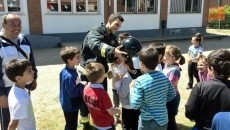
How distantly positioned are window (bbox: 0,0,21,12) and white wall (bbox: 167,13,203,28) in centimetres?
965

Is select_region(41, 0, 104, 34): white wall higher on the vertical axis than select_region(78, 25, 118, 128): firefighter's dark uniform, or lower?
higher

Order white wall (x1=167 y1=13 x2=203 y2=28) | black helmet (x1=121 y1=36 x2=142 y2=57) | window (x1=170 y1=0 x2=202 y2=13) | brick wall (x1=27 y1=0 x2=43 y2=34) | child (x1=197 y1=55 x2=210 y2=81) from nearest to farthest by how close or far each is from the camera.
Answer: black helmet (x1=121 y1=36 x2=142 y2=57) < child (x1=197 y1=55 x2=210 y2=81) < brick wall (x1=27 y1=0 x2=43 y2=34) < white wall (x1=167 y1=13 x2=203 y2=28) < window (x1=170 y1=0 x2=202 y2=13)

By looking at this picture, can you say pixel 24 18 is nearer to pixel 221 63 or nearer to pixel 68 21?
pixel 68 21

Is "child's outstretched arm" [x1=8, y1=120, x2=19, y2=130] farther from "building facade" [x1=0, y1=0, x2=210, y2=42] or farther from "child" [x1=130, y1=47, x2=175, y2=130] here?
"building facade" [x1=0, y1=0, x2=210, y2=42]

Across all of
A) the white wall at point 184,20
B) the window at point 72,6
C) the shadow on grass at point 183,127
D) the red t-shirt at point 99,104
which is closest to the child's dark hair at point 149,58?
the red t-shirt at point 99,104

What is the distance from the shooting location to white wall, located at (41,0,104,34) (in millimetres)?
12898

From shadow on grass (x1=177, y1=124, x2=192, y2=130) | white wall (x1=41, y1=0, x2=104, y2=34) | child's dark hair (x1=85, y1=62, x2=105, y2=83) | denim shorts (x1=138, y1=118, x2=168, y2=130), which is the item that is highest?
white wall (x1=41, y1=0, x2=104, y2=34)

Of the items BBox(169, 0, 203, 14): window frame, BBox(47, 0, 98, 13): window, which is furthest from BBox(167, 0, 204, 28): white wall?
BBox(47, 0, 98, 13): window

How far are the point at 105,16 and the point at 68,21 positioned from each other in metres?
2.29

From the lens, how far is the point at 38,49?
39.2 feet

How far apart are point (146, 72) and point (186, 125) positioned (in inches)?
85.4

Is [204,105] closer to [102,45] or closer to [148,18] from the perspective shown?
[102,45]

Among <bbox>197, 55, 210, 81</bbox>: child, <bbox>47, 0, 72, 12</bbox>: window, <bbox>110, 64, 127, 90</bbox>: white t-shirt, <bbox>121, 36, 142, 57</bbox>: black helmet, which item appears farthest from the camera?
<bbox>47, 0, 72, 12</bbox>: window

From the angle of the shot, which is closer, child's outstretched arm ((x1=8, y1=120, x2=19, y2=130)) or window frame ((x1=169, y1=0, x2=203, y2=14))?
child's outstretched arm ((x1=8, y1=120, x2=19, y2=130))
